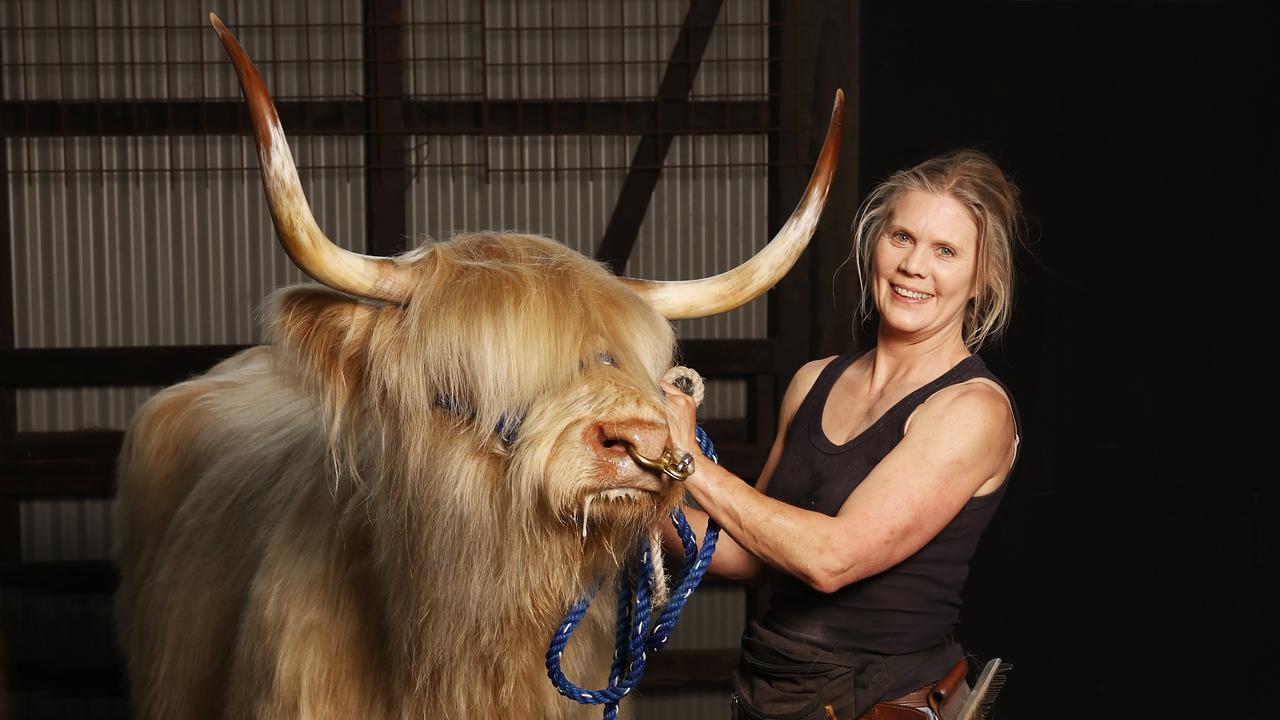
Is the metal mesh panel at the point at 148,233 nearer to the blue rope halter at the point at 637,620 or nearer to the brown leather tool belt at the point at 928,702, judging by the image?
the blue rope halter at the point at 637,620

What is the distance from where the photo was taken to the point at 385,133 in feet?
11.9

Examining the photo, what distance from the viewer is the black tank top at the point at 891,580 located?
1.99 meters

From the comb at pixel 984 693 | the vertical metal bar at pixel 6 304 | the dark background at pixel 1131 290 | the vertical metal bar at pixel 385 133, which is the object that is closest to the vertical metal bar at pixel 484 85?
the vertical metal bar at pixel 385 133

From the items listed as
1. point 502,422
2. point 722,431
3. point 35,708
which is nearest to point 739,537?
point 502,422

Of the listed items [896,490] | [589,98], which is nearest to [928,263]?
[896,490]

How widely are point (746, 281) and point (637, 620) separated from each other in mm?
586

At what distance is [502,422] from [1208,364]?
2.93m

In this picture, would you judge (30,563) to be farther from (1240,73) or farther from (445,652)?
(1240,73)

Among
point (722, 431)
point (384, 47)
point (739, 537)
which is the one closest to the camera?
point (739, 537)

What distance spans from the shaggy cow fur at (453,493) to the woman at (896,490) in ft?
0.84

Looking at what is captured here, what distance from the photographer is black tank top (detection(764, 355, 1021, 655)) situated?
1.99 metres

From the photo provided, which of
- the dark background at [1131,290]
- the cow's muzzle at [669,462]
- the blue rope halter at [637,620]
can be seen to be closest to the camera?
the cow's muzzle at [669,462]

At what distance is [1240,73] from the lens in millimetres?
3779

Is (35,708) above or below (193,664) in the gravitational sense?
below
